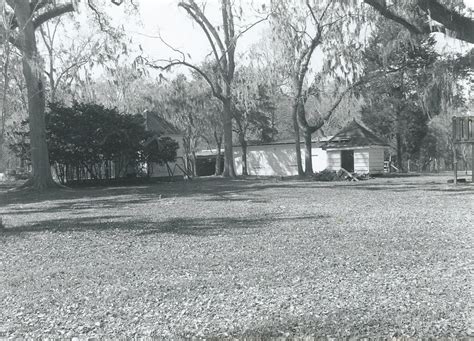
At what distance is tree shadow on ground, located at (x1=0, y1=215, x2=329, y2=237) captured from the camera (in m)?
9.85

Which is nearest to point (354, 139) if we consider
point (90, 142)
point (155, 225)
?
point (90, 142)

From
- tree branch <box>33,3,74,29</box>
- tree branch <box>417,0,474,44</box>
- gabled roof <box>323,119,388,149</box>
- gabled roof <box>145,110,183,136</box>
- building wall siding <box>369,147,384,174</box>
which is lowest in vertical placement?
building wall siding <box>369,147,384,174</box>

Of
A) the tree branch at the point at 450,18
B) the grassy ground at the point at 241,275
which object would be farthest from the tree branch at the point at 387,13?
the grassy ground at the point at 241,275

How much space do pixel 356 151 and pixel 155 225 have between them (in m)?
28.7

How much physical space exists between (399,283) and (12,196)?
715 inches

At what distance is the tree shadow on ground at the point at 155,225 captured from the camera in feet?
32.3

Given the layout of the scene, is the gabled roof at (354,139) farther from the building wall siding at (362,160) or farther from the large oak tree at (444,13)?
the large oak tree at (444,13)

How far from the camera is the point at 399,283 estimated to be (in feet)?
18.0

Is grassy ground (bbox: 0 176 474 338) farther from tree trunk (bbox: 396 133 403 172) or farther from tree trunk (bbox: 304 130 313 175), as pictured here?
tree trunk (bbox: 396 133 403 172)

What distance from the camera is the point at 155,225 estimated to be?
10695mm

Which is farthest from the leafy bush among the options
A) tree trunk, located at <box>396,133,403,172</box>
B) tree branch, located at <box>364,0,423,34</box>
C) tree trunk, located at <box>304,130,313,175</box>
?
tree trunk, located at <box>396,133,403,172</box>

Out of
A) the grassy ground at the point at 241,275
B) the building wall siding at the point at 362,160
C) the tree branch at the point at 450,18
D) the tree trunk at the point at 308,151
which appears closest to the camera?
the grassy ground at the point at 241,275

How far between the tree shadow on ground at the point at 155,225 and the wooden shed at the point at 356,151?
25682 mm

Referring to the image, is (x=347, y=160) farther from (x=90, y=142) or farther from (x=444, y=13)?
(x=444, y=13)
